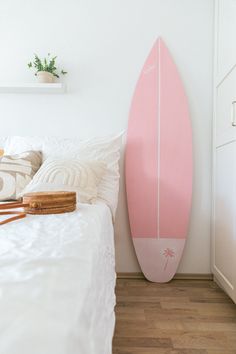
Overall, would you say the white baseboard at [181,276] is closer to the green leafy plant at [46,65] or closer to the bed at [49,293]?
the bed at [49,293]

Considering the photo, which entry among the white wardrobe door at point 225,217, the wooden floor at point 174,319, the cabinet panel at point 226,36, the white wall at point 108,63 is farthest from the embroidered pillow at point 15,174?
the cabinet panel at point 226,36

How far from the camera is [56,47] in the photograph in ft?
7.22

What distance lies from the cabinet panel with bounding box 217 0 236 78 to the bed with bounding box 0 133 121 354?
1.48 m

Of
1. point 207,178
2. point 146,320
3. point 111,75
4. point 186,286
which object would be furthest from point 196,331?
point 111,75

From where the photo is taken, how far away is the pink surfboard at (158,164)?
206 cm

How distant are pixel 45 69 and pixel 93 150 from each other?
77 centimetres

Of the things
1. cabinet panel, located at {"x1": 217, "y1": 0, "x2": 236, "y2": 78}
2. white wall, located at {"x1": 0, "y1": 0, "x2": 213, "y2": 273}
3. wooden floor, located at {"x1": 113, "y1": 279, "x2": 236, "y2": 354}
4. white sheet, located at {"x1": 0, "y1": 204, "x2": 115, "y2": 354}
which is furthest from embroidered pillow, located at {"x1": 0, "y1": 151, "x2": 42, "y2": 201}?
cabinet panel, located at {"x1": 217, "y1": 0, "x2": 236, "y2": 78}

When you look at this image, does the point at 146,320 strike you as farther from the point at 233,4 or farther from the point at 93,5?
the point at 93,5

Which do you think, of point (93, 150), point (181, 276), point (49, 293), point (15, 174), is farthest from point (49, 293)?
point (181, 276)

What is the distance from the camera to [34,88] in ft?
6.89

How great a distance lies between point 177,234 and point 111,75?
1286 mm

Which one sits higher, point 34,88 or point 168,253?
point 34,88

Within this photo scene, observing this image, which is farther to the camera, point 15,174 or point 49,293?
point 15,174

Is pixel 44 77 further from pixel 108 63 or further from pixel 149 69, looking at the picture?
pixel 149 69
